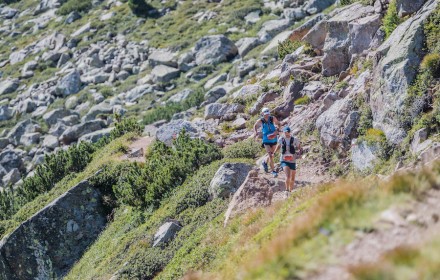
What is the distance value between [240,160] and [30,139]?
A: 92.4ft

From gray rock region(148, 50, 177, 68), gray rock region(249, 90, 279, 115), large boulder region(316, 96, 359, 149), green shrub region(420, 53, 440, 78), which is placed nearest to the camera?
green shrub region(420, 53, 440, 78)

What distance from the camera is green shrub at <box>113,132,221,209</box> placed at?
2131 cm

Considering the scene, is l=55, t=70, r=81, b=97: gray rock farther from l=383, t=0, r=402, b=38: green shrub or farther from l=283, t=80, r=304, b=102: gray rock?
l=383, t=0, r=402, b=38: green shrub

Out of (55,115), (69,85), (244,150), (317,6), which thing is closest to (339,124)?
(244,150)

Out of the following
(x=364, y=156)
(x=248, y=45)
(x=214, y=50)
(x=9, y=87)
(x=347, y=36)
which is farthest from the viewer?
(x=9, y=87)

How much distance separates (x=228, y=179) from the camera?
17922 mm

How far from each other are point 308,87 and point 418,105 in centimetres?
834

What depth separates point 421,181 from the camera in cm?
780

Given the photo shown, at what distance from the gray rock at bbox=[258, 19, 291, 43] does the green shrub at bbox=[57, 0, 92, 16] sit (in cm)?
2955

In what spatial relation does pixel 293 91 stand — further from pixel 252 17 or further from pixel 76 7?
pixel 76 7

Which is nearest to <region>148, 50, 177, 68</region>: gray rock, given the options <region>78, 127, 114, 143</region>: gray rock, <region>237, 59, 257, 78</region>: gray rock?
<region>78, 127, 114, 143</region>: gray rock

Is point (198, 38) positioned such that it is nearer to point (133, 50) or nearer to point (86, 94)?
point (133, 50)

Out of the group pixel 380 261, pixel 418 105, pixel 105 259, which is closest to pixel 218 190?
pixel 105 259

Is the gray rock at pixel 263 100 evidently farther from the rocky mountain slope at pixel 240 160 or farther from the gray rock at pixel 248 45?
the gray rock at pixel 248 45
